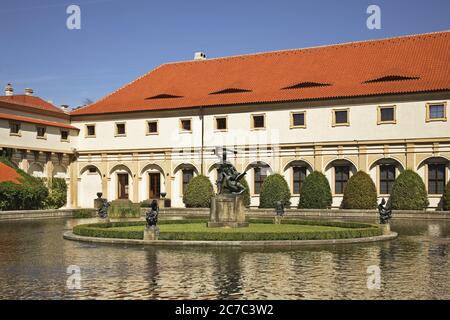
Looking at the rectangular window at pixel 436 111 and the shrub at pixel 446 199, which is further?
the rectangular window at pixel 436 111

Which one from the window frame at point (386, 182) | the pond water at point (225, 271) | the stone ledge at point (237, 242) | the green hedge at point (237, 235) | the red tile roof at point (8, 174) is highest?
the red tile roof at point (8, 174)

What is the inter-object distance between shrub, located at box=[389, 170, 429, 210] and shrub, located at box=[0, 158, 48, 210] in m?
22.4

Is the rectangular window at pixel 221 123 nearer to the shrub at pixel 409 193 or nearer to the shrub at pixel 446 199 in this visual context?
the shrub at pixel 409 193

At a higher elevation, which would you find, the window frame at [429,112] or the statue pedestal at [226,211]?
the window frame at [429,112]

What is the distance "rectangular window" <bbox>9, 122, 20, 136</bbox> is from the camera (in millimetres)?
43969

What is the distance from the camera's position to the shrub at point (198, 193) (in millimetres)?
44594

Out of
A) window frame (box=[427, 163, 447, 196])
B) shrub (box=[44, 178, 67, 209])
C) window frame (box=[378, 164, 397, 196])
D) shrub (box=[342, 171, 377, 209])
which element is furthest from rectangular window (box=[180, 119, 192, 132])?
window frame (box=[427, 163, 447, 196])

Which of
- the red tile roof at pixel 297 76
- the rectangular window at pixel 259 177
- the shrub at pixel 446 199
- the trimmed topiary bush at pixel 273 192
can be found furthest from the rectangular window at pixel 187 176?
the shrub at pixel 446 199

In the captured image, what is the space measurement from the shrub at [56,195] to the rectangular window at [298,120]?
17107mm

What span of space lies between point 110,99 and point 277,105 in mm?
15492

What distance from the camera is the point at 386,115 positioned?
4172 cm

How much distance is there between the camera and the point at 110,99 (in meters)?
52.8

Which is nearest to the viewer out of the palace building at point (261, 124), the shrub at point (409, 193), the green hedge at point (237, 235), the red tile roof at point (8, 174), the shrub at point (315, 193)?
the green hedge at point (237, 235)

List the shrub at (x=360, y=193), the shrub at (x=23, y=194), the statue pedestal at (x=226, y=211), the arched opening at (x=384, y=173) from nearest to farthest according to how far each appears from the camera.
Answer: the statue pedestal at (x=226, y=211) → the shrub at (x=23, y=194) → the shrub at (x=360, y=193) → the arched opening at (x=384, y=173)
